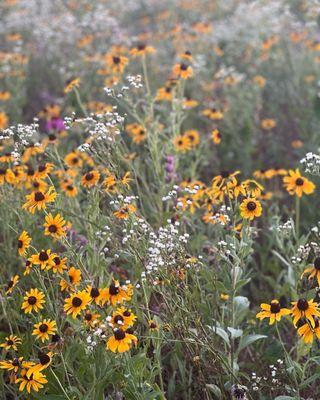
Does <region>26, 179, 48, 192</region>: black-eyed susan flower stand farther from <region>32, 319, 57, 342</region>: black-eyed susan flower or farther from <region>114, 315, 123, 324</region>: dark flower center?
<region>114, 315, 123, 324</region>: dark flower center

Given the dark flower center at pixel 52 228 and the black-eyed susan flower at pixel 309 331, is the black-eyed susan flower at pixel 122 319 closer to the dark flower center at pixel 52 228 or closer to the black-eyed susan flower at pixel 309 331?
the dark flower center at pixel 52 228

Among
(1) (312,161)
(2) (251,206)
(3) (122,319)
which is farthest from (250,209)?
(3) (122,319)

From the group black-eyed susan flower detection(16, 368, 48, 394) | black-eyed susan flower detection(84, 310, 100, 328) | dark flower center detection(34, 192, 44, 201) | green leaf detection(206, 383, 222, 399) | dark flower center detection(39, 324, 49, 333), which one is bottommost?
green leaf detection(206, 383, 222, 399)

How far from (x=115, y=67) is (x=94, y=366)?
2.75 m

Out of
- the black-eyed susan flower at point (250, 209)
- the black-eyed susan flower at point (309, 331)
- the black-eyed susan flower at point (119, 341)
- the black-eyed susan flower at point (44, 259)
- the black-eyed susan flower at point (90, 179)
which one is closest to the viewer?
the black-eyed susan flower at point (119, 341)

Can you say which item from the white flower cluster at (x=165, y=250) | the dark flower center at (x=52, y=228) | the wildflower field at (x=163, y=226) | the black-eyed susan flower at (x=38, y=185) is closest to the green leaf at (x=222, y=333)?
the wildflower field at (x=163, y=226)

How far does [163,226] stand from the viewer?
11.4ft

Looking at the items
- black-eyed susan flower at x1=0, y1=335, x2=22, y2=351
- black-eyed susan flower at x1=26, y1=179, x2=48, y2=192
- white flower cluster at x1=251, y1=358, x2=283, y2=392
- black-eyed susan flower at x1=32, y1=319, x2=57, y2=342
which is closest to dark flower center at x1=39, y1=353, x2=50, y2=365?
black-eyed susan flower at x1=32, y1=319, x2=57, y2=342

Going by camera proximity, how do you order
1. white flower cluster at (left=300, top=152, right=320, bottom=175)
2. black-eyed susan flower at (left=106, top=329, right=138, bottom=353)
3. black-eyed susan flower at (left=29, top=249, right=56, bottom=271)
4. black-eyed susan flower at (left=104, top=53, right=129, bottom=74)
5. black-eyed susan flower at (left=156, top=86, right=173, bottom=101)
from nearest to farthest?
1. black-eyed susan flower at (left=106, top=329, right=138, bottom=353)
2. black-eyed susan flower at (left=29, top=249, right=56, bottom=271)
3. white flower cluster at (left=300, top=152, right=320, bottom=175)
4. black-eyed susan flower at (left=104, top=53, right=129, bottom=74)
5. black-eyed susan flower at (left=156, top=86, right=173, bottom=101)

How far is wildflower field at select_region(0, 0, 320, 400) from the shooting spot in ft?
7.99

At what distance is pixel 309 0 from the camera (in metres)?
6.11

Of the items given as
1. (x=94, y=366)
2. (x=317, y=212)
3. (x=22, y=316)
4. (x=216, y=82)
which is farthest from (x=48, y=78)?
(x=94, y=366)

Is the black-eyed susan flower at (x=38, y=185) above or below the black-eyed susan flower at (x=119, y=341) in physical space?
above

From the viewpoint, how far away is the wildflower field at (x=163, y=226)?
244 cm
